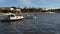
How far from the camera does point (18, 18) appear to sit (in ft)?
301

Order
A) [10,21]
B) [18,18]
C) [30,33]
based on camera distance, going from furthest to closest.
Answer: [18,18], [10,21], [30,33]

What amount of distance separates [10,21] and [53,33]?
4049 cm

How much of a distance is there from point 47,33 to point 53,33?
170cm

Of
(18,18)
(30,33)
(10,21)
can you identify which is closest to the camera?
(30,33)

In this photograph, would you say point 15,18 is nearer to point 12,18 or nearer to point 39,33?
point 12,18

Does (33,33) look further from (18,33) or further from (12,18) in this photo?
(12,18)

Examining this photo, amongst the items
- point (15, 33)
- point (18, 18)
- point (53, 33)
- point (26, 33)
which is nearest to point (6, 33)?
point (15, 33)

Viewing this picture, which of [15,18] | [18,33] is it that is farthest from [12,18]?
[18,33]

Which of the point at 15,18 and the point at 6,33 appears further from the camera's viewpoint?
the point at 15,18

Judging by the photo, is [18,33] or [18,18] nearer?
[18,33]

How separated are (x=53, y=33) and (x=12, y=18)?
140 ft

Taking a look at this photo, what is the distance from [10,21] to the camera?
8462 cm

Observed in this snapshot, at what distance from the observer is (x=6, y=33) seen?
46.9 metres

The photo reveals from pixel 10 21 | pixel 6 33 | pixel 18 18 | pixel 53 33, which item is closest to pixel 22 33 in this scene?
pixel 6 33
